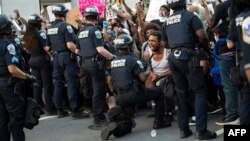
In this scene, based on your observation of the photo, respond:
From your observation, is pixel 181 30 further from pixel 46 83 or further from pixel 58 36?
pixel 46 83

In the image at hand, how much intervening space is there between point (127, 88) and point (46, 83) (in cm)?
258

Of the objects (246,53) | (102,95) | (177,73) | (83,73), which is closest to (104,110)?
(102,95)

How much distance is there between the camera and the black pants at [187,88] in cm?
573

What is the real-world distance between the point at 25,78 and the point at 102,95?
1.96 meters

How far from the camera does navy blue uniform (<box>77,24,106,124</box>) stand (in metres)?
7.20

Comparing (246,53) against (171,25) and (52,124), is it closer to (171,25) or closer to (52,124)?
(171,25)

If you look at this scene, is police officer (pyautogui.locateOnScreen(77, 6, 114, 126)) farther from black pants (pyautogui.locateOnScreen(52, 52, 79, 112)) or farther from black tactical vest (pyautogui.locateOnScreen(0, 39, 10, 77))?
black tactical vest (pyautogui.locateOnScreen(0, 39, 10, 77))

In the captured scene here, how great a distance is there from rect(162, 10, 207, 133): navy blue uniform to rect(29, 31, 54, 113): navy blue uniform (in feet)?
10.8

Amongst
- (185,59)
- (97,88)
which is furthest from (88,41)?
(185,59)

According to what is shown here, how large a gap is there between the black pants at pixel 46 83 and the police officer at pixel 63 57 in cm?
35

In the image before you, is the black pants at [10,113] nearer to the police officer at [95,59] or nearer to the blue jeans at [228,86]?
the police officer at [95,59]

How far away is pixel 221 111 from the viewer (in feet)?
24.8

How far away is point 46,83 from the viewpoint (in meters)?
8.55

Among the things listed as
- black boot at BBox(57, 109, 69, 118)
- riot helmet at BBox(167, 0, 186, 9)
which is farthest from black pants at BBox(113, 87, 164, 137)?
black boot at BBox(57, 109, 69, 118)
